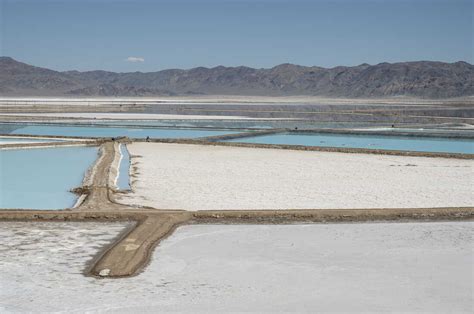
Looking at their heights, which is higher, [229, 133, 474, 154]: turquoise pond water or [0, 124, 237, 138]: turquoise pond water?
[229, 133, 474, 154]: turquoise pond water

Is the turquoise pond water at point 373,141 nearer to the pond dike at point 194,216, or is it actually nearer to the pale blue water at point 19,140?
the pale blue water at point 19,140

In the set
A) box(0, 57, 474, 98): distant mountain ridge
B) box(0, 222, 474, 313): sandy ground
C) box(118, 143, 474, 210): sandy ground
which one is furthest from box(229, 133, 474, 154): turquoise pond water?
box(0, 57, 474, 98): distant mountain ridge

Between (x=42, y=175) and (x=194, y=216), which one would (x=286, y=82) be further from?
(x=194, y=216)

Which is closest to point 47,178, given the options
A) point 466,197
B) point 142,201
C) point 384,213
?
point 142,201

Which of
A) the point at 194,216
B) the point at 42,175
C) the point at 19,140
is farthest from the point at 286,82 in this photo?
the point at 194,216

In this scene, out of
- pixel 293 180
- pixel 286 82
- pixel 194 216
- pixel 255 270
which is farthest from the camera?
pixel 286 82

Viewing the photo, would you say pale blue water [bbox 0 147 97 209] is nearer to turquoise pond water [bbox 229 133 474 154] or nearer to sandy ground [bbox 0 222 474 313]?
sandy ground [bbox 0 222 474 313]
